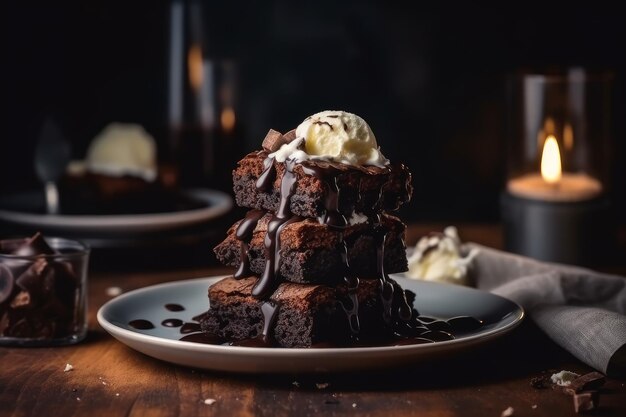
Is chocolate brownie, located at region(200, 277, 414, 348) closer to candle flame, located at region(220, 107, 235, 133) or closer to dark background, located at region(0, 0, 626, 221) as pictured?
candle flame, located at region(220, 107, 235, 133)

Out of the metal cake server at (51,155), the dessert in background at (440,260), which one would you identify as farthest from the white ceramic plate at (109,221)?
the dessert in background at (440,260)

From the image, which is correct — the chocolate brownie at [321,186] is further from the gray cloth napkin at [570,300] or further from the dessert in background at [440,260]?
the dessert in background at [440,260]

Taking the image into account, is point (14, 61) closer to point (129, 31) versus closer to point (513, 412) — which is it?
point (129, 31)

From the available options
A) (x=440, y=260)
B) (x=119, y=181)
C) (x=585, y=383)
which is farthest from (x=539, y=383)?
(x=119, y=181)

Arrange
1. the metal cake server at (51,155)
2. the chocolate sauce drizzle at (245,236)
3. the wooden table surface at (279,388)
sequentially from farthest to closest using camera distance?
the metal cake server at (51,155)
the chocolate sauce drizzle at (245,236)
the wooden table surface at (279,388)

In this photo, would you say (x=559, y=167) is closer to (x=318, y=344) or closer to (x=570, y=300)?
(x=570, y=300)

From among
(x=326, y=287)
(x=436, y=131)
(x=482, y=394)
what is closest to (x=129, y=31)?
(x=436, y=131)
